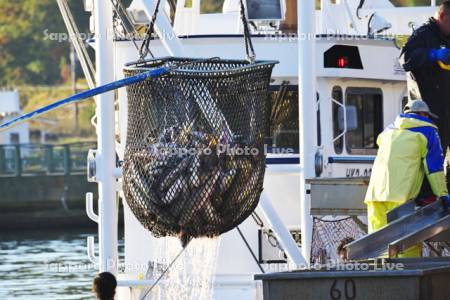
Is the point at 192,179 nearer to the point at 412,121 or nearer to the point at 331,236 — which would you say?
the point at 412,121

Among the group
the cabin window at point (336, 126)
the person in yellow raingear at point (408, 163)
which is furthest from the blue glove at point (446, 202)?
the cabin window at point (336, 126)

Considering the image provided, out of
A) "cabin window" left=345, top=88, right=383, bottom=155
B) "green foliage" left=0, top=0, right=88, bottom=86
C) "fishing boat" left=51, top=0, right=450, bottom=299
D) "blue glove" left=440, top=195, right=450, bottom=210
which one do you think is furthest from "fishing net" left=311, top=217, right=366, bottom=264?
"green foliage" left=0, top=0, right=88, bottom=86

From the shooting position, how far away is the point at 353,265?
11406 mm

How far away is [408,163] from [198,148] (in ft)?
6.48

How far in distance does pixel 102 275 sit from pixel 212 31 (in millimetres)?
8738

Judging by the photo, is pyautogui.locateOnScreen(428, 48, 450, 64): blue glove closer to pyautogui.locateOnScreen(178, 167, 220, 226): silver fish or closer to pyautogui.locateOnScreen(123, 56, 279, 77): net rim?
pyautogui.locateOnScreen(123, 56, 279, 77): net rim

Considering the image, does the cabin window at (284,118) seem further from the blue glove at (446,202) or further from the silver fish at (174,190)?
the silver fish at (174,190)

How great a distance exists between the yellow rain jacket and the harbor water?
35.1 ft

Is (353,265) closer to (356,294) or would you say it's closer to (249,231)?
(356,294)

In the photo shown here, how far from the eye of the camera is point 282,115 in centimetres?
1802

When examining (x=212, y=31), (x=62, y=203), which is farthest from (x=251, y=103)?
(x=62, y=203)

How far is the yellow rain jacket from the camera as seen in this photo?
12383 mm

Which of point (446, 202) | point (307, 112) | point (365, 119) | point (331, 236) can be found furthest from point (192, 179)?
point (365, 119)

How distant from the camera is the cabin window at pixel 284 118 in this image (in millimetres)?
17875
